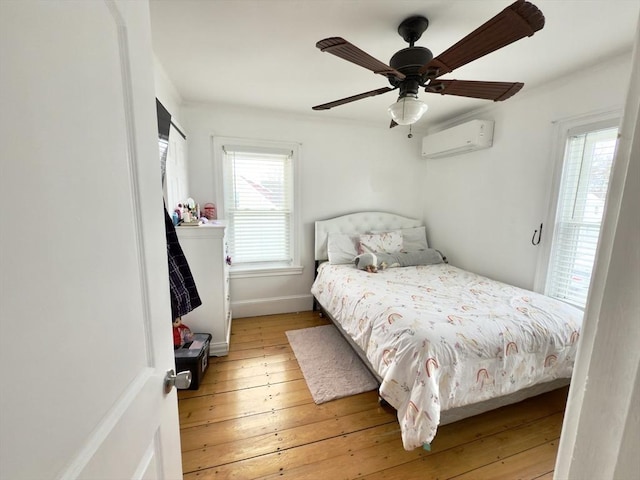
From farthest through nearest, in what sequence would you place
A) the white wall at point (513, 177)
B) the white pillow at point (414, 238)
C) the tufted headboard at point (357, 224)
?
1. the white pillow at point (414, 238)
2. the tufted headboard at point (357, 224)
3. the white wall at point (513, 177)

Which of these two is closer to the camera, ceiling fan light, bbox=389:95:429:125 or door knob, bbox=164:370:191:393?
door knob, bbox=164:370:191:393

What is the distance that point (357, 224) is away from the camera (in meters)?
3.47

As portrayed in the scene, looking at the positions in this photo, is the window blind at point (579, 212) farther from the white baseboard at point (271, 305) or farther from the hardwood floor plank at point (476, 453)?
the white baseboard at point (271, 305)

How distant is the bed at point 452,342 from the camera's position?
1411 millimetres

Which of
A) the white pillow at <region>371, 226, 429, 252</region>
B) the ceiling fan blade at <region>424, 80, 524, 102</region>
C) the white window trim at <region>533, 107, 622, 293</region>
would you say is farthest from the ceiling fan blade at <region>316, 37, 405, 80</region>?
the white pillow at <region>371, 226, 429, 252</region>

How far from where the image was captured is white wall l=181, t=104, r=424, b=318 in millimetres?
2914

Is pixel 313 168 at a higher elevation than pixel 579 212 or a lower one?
higher

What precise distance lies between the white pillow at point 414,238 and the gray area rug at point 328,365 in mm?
1452

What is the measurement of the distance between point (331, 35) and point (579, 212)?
2.33 metres

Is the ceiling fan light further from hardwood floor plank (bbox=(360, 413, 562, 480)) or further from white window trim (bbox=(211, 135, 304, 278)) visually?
hardwood floor plank (bbox=(360, 413, 562, 480))

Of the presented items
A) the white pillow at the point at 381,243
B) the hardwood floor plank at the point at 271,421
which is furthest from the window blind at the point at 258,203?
the hardwood floor plank at the point at 271,421

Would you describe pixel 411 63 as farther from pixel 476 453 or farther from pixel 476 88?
pixel 476 453

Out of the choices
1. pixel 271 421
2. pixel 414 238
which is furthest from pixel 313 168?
pixel 271 421

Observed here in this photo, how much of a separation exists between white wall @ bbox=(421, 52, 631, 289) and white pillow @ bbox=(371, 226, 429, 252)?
10.4 inches
